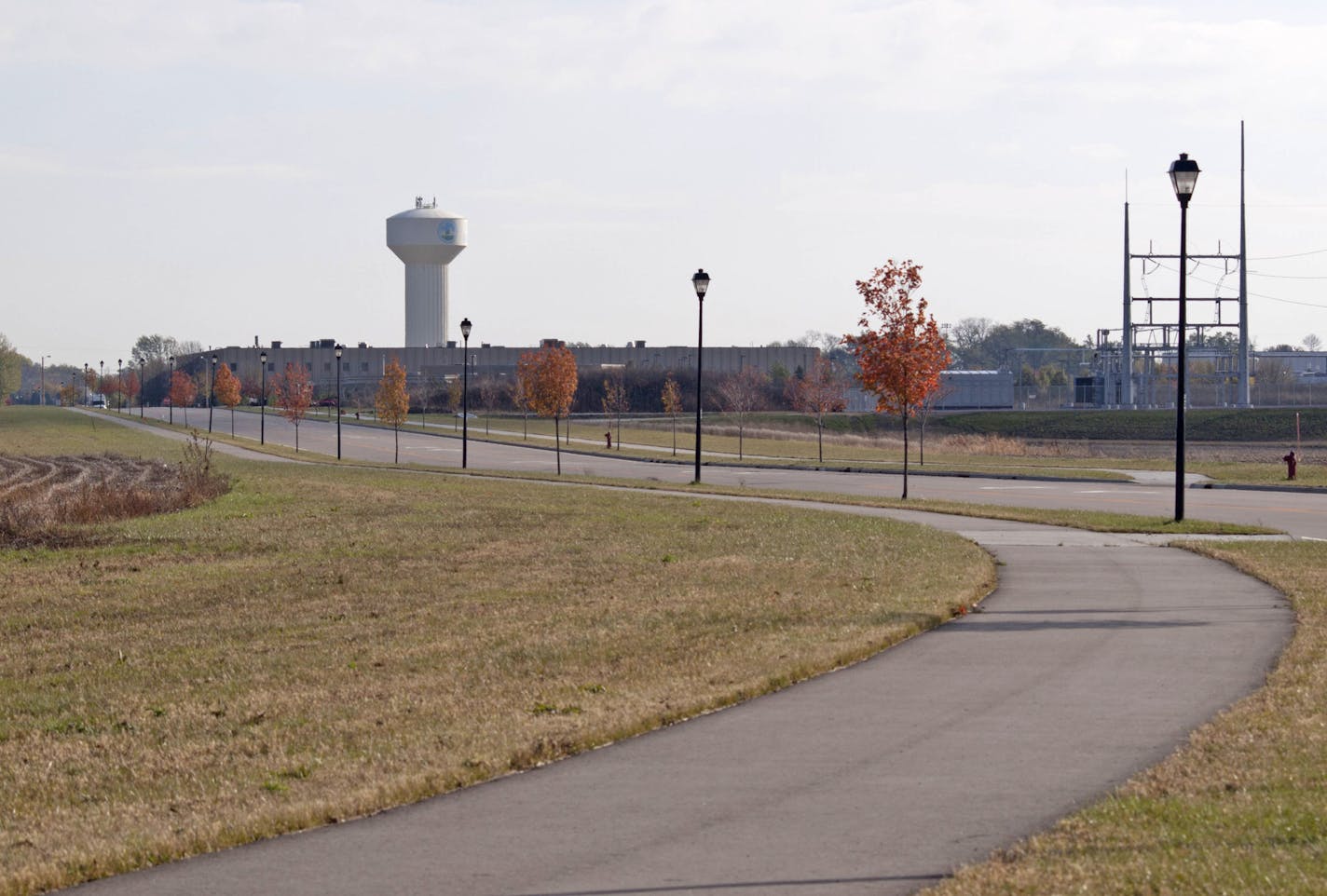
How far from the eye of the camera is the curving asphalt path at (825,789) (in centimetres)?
625

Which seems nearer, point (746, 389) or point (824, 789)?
point (824, 789)

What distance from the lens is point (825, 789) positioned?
755cm

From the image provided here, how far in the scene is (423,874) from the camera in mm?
6262

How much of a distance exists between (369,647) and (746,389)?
97.3 meters

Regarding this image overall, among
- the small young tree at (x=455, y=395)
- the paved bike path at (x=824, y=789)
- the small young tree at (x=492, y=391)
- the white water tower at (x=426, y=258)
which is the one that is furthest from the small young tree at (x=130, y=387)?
the paved bike path at (x=824, y=789)

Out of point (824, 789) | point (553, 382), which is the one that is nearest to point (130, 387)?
point (553, 382)

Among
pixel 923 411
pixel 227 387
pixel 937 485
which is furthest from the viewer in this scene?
pixel 227 387

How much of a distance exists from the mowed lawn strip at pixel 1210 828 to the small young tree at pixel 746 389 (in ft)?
277

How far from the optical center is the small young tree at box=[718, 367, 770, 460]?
103m

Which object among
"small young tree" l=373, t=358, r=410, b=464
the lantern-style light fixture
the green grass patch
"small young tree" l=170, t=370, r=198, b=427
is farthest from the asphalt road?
"small young tree" l=170, t=370, r=198, b=427

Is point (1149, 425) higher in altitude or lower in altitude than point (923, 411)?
lower

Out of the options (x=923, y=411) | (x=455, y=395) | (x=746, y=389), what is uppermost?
(x=746, y=389)

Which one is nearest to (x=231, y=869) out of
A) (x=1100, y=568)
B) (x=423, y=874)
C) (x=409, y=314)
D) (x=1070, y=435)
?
(x=423, y=874)

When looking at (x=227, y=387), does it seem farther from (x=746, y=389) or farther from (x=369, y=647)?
(x=369, y=647)
